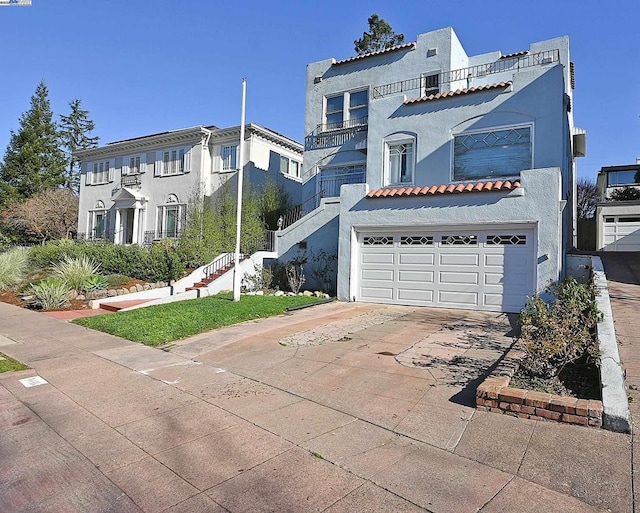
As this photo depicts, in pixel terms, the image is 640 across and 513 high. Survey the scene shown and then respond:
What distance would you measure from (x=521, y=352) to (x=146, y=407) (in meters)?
5.20

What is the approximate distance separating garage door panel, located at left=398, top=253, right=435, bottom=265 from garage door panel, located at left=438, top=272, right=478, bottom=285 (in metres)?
0.55

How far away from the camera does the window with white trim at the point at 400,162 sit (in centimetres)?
1591

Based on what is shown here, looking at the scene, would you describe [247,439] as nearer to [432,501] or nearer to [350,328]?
[432,501]

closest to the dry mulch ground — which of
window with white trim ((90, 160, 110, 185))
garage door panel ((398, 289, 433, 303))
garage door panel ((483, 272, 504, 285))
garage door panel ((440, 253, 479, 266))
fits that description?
garage door panel ((398, 289, 433, 303))

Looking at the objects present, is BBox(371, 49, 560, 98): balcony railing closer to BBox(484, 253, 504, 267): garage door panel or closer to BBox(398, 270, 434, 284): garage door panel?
BBox(484, 253, 504, 267): garage door panel

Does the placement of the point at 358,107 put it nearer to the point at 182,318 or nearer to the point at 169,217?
the point at 169,217

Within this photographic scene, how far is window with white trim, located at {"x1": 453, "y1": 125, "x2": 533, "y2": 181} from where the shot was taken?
14141mm

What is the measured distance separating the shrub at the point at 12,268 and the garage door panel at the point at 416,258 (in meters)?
15.7

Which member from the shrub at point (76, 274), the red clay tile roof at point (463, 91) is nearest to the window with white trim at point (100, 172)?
the shrub at point (76, 274)

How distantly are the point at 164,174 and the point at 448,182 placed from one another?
1851 centimetres

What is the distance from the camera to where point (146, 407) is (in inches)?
200

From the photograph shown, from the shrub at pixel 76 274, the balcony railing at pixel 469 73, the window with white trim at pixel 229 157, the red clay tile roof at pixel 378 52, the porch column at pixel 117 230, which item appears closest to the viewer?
the shrub at pixel 76 274

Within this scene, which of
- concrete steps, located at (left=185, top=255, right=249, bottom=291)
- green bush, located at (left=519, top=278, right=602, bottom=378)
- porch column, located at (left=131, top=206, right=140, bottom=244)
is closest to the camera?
green bush, located at (left=519, top=278, right=602, bottom=378)

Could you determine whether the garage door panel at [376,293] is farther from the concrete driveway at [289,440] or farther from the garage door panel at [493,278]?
the concrete driveway at [289,440]
